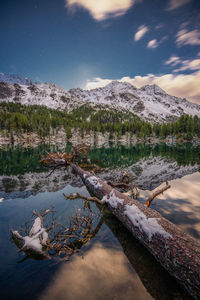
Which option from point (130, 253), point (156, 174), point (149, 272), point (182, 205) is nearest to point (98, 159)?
point (156, 174)

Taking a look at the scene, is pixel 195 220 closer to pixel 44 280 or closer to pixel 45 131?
pixel 44 280

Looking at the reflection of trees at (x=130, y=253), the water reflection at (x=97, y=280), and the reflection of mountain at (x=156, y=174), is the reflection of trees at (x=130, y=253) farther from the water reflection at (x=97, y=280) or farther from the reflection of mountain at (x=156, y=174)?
the reflection of mountain at (x=156, y=174)

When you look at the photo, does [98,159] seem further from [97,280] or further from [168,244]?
[168,244]

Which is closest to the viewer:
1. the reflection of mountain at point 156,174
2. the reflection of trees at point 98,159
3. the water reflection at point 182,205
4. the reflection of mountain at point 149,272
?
the reflection of mountain at point 149,272

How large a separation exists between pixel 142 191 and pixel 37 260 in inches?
275

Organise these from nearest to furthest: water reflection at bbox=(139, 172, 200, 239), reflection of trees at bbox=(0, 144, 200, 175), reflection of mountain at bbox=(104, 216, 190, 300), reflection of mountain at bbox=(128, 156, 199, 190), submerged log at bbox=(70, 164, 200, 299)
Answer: submerged log at bbox=(70, 164, 200, 299) → reflection of mountain at bbox=(104, 216, 190, 300) → water reflection at bbox=(139, 172, 200, 239) → reflection of mountain at bbox=(128, 156, 199, 190) → reflection of trees at bbox=(0, 144, 200, 175)

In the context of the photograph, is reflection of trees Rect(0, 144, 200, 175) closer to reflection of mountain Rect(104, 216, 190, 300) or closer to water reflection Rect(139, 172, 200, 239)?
water reflection Rect(139, 172, 200, 239)

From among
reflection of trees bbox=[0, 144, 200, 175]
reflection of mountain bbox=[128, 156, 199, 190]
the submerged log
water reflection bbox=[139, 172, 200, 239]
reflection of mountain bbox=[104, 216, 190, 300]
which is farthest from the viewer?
reflection of trees bbox=[0, 144, 200, 175]

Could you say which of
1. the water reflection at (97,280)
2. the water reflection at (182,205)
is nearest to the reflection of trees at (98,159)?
the water reflection at (182,205)

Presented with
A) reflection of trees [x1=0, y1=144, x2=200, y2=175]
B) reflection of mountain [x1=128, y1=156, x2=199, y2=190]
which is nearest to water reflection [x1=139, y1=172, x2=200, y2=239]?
reflection of mountain [x1=128, y1=156, x2=199, y2=190]

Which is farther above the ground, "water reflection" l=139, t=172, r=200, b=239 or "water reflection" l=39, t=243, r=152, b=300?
"water reflection" l=39, t=243, r=152, b=300

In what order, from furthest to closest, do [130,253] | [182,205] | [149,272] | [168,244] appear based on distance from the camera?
[182,205] < [130,253] < [149,272] < [168,244]

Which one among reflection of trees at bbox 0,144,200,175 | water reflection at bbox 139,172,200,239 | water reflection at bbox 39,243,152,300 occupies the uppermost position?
water reflection at bbox 39,243,152,300

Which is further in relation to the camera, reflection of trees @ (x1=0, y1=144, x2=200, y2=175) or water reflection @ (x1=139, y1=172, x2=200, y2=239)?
reflection of trees @ (x1=0, y1=144, x2=200, y2=175)
